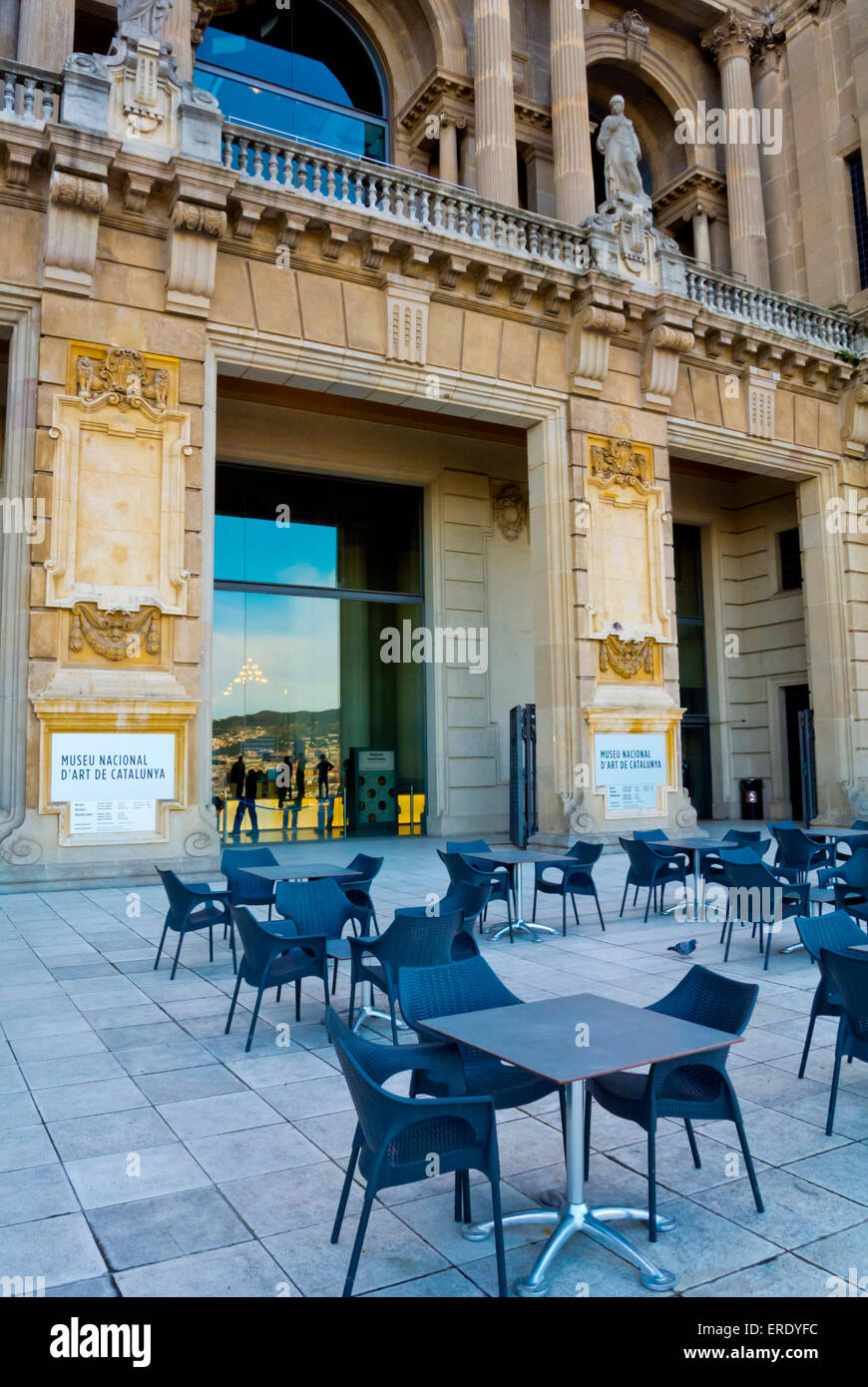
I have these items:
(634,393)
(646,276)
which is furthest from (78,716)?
(646,276)

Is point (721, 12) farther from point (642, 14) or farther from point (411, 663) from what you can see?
point (411, 663)

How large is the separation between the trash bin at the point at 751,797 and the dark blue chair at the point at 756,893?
47.0 feet

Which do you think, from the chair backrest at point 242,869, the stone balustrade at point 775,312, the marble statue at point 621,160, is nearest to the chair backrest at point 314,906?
the chair backrest at point 242,869

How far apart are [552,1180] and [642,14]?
26673 millimetres

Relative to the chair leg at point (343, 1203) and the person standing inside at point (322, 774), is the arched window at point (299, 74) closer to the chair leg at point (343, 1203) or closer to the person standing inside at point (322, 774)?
the person standing inside at point (322, 774)

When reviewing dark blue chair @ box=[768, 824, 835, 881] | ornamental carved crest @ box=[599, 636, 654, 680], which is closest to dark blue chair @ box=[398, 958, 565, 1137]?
dark blue chair @ box=[768, 824, 835, 881]

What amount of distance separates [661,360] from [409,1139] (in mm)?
16664

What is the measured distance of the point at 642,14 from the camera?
23000 mm

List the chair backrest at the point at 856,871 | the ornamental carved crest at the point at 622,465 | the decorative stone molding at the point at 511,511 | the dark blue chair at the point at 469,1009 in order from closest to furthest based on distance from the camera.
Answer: the dark blue chair at the point at 469,1009
the chair backrest at the point at 856,871
the ornamental carved crest at the point at 622,465
the decorative stone molding at the point at 511,511

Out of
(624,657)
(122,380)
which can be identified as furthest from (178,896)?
(624,657)

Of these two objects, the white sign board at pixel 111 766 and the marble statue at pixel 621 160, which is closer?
the white sign board at pixel 111 766

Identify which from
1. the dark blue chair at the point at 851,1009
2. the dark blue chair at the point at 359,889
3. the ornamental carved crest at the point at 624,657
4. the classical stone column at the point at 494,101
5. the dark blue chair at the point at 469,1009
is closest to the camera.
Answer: the dark blue chair at the point at 469,1009

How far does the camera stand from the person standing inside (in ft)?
62.9

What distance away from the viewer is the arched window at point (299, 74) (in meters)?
18.9
